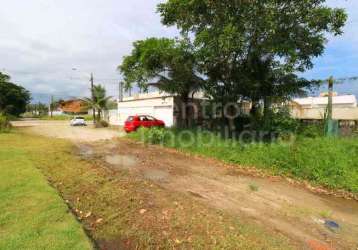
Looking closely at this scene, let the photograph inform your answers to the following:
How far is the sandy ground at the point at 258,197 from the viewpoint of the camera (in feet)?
16.7

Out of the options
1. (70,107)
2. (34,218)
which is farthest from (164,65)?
(70,107)

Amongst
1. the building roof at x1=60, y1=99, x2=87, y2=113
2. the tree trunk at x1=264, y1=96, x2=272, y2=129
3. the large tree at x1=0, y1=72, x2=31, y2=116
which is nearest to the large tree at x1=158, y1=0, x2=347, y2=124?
the tree trunk at x1=264, y1=96, x2=272, y2=129

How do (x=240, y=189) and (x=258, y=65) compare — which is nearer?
(x=240, y=189)

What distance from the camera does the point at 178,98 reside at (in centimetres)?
2139

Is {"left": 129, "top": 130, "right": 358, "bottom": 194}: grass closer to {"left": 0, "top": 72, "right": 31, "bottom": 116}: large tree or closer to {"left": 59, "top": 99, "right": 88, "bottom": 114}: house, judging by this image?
{"left": 0, "top": 72, "right": 31, "bottom": 116}: large tree

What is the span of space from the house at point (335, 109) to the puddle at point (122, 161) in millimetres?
7859

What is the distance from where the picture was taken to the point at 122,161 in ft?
36.0

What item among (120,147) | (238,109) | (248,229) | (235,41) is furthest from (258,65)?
(248,229)

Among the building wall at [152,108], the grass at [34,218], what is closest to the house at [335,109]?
the building wall at [152,108]

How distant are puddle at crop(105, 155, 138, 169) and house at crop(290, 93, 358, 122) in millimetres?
7859

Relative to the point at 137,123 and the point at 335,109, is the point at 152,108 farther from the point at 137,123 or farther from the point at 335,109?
the point at 335,109

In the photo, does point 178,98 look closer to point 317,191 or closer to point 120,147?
point 120,147

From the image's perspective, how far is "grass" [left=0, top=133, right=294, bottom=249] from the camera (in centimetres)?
430

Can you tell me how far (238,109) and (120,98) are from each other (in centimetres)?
2190
